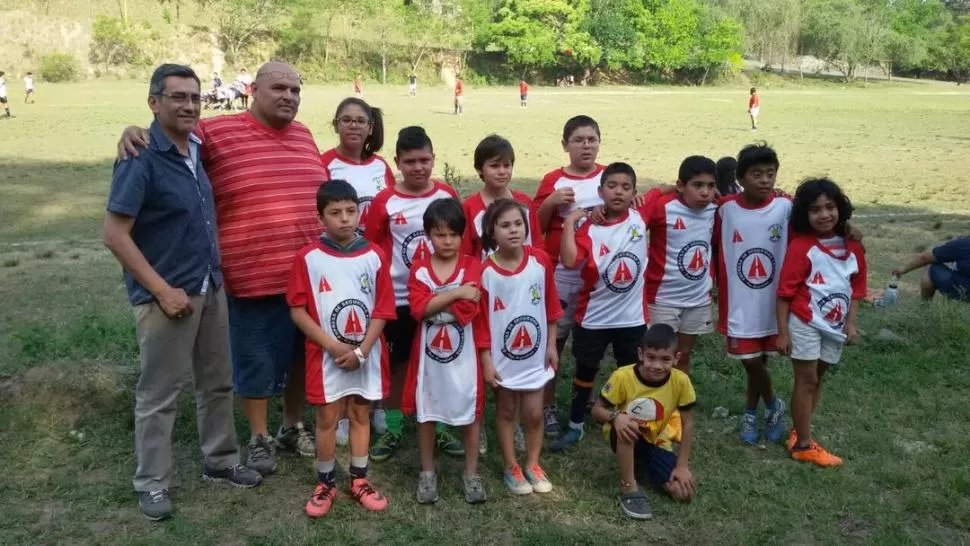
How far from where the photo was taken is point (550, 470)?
13.9ft

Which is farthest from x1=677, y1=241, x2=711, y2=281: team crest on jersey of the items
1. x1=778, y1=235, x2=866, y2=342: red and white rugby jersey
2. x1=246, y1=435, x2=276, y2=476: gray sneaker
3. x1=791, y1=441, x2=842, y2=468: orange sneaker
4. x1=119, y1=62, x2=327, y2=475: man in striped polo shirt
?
x1=246, y1=435, x2=276, y2=476: gray sneaker

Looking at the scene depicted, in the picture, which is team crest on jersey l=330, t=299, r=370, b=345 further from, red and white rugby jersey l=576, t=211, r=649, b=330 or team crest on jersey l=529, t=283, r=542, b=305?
red and white rugby jersey l=576, t=211, r=649, b=330

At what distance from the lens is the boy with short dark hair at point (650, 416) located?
3.86 m

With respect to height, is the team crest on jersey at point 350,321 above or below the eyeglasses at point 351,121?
below

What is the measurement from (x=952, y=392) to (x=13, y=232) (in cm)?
1147

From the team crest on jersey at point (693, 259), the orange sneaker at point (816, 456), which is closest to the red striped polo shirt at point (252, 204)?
the team crest on jersey at point (693, 259)

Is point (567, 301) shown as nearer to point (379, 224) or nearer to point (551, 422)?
point (551, 422)

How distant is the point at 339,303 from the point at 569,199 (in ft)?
4.78

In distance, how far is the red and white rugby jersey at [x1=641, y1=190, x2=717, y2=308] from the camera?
460cm

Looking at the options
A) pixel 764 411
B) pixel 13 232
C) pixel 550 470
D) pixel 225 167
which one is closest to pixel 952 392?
pixel 764 411

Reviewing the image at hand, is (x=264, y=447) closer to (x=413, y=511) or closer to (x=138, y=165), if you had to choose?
(x=413, y=511)

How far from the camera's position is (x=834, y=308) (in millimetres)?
4250

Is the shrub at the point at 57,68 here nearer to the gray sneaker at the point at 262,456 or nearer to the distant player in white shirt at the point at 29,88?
the distant player in white shirt at the point at 29,88

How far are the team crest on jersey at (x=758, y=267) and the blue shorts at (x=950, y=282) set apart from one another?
129 inches
